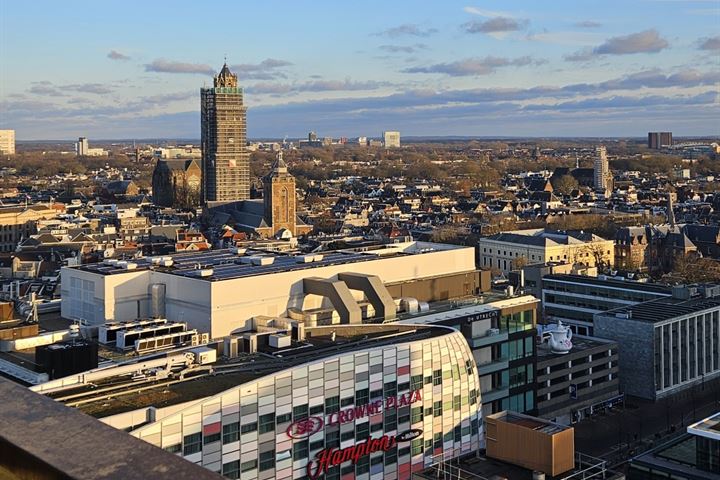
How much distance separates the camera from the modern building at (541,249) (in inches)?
2299

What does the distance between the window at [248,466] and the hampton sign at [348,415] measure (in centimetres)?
94

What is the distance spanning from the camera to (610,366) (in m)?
32.2

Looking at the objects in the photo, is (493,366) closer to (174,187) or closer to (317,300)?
(317,300)

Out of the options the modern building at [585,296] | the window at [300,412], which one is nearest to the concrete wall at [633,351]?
the modern building at [585,296]

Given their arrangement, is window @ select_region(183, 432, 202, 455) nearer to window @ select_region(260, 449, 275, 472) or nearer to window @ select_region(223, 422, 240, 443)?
window @ select_region(223, 422, 240, 443)

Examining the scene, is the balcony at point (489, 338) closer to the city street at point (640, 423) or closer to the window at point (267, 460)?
the city street at point (640, 423)

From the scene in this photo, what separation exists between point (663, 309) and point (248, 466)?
2308cm

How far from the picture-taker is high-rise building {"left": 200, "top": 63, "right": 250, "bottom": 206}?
92375 millimetres

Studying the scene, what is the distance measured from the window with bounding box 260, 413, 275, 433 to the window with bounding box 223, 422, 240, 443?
57cm

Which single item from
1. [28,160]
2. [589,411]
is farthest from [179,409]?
[28,160]

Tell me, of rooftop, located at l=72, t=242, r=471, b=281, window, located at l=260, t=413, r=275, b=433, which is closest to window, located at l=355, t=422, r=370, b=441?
window, located at l=260, t=413, r=275, b=433

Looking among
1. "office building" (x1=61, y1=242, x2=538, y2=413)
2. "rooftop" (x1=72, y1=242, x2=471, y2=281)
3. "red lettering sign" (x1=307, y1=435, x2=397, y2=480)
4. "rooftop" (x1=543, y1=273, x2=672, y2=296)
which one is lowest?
"red lettering sign" (x1=307, y1=435, x2=397, y2=480)

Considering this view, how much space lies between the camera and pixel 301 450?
1770cm

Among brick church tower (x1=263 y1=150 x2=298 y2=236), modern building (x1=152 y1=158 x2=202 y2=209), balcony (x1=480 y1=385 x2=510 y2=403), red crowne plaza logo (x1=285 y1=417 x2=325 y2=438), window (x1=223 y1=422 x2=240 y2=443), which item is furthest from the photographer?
modern building (x1=152 y1=158 x2=202 y2=209)
